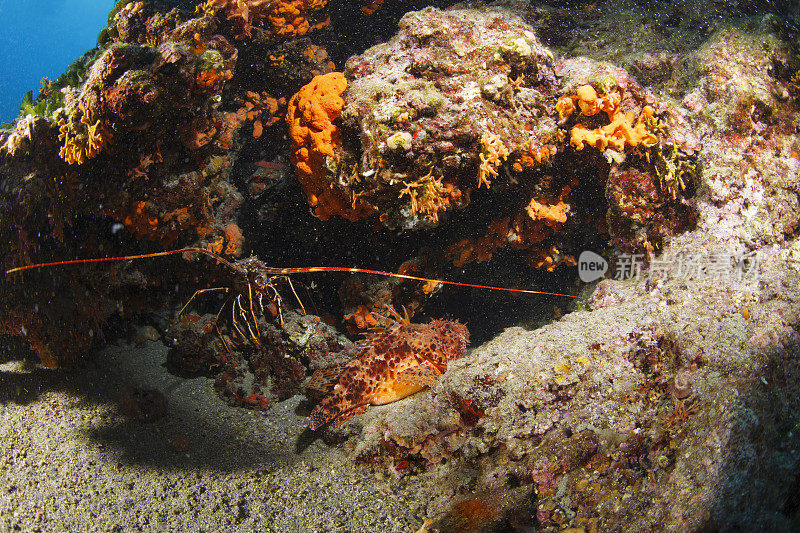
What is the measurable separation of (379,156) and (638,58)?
11.2 ft

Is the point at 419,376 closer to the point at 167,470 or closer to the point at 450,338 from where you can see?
the point at 450,338

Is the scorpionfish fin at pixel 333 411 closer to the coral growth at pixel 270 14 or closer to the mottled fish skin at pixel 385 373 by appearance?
the mottled fish skin at pixel 385 373

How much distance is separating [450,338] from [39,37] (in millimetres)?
112689

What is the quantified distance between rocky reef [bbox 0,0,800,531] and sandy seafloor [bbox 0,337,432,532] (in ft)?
0.92

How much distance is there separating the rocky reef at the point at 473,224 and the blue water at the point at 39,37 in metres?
76.4

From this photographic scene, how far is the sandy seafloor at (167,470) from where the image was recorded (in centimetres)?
272

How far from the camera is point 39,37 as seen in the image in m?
75.9

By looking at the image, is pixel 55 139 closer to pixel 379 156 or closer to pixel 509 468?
pixel 379 156

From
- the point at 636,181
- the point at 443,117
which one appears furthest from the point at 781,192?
the point at 443,117

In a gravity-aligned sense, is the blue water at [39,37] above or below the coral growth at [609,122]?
above

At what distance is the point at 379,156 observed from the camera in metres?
3.20

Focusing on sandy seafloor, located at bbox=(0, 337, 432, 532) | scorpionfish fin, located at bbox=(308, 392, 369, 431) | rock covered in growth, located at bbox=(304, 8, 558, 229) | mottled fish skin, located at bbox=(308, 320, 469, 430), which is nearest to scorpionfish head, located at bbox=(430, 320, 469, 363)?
mottled fish skin, located at bbox=(308, 320, 469, 430)

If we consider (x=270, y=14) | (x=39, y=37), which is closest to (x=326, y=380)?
(x=270, y=14)

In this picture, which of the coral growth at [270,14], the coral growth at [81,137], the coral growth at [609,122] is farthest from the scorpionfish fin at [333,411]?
the coral growth at [270,14]
